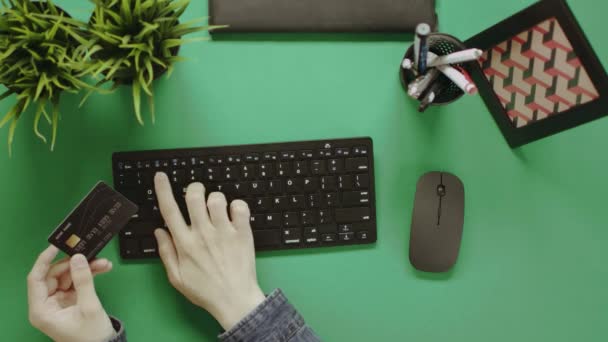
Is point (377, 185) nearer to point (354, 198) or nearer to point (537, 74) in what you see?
point (354, 198)

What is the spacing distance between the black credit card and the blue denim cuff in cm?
23

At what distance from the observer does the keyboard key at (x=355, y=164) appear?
2.49 ft

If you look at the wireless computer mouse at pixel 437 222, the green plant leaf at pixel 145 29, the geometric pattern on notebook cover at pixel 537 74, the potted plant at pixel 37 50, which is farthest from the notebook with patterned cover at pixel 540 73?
the potted plant at pixel 37 50

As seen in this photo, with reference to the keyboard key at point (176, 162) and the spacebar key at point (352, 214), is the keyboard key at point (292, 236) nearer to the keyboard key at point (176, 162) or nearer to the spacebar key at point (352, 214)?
the spacebar key at point (352, 214)

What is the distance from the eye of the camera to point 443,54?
717mm

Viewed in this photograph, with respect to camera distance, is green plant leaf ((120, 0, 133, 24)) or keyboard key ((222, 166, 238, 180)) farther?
keyboard key ((222, 166, 238, 180))

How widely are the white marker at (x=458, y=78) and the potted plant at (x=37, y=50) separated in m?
0.47

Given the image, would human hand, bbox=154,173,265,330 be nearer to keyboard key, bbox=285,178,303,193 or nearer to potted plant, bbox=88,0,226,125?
keyboard key, bbox=285,178,303,193

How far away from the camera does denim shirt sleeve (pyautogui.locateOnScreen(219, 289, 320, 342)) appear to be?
2.31 feet

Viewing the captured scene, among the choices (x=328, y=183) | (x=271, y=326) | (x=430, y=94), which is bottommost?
(x=271, y=326)

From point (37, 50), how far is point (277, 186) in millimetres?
376

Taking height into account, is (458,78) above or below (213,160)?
above

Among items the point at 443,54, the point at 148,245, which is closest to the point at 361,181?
the point at 443,54

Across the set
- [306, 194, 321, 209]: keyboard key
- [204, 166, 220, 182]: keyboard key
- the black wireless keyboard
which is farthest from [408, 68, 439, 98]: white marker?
[204, 166, 220, 182]: keyboard key
